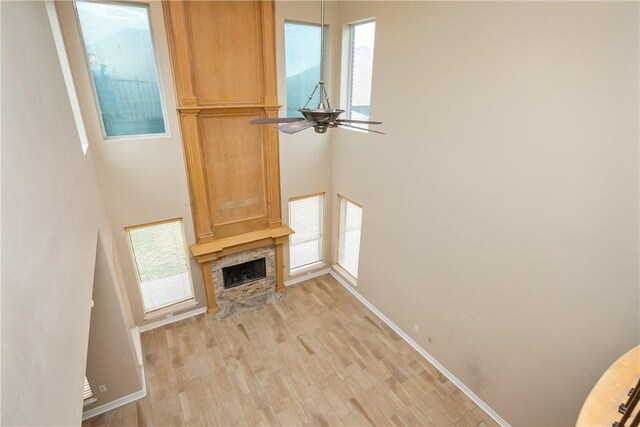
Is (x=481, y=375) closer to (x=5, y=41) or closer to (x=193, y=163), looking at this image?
(x=193, y=163)

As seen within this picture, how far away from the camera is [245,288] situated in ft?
21.5

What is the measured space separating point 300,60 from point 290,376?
537cm

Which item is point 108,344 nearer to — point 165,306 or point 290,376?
point 165,306

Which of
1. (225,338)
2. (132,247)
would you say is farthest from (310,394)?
(132,247)

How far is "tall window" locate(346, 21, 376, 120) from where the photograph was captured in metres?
5.46

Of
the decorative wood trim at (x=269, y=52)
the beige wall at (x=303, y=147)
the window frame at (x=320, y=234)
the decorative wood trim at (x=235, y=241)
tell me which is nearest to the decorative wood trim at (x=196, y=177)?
the decorative wood trim at (x=235, y=241)

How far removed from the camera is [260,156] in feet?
19.8

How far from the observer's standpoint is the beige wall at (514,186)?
2877 millimetres

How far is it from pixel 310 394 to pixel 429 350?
80.7 inches

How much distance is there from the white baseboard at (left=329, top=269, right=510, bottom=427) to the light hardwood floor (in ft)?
0.25

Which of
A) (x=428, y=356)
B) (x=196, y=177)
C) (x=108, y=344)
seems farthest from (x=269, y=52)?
(x=428, y=356)

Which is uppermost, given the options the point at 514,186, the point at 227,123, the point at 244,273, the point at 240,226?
the point at 227,123

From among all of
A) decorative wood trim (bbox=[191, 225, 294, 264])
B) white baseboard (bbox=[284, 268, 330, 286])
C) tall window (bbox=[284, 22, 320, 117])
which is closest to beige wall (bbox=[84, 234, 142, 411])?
decorative wood trim (bbox=[191, 225, 294, 264])

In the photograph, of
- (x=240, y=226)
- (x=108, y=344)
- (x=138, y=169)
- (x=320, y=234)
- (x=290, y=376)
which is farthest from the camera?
(x=320, y=234)
